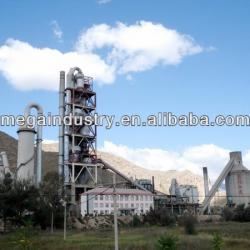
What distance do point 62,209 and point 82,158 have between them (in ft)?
67.7

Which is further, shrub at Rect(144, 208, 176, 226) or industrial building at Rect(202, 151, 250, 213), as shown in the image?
industrial building at Rect(202, 151, 250, 213)

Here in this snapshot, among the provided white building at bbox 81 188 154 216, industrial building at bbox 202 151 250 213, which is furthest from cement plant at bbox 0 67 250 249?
industrial building at bbox 202 151 250 213

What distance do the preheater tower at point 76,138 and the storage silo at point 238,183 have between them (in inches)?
1378

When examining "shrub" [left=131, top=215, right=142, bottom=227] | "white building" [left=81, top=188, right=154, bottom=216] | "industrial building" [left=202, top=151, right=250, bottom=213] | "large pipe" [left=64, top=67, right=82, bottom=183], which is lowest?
"shrub" [left=131, top=215, right=142, bottom=227]

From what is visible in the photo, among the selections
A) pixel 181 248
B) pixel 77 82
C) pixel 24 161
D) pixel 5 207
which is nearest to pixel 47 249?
pixel 181 248

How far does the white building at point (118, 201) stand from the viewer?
7681 centimetres

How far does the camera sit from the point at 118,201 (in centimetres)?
8138

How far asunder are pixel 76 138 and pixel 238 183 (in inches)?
1597

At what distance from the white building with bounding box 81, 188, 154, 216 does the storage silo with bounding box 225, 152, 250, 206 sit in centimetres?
2273

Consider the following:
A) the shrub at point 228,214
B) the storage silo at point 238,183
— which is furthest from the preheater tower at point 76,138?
the storage silo at point 238,183

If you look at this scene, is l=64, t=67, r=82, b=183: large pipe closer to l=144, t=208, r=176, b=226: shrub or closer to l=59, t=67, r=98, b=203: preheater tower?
l=59, t=67, r=98, b=203: preheater tower

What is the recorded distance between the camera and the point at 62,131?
79.4 m

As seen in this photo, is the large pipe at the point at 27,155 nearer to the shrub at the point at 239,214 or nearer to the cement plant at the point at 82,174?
the cement plant at the point at 82,174

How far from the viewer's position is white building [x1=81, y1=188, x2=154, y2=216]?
7681 centimetres
